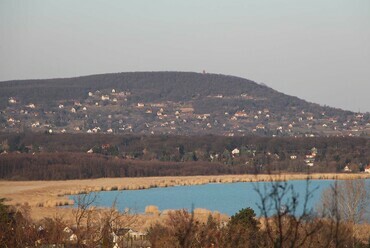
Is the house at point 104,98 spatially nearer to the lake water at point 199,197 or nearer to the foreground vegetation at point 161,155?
the foreground vegetation at point 161,155

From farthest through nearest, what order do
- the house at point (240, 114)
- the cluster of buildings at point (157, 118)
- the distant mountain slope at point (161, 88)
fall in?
the distant mountain slope at point (161, 88)
the house at point (240, 114)
the cluster of buildings at point (157, 118)

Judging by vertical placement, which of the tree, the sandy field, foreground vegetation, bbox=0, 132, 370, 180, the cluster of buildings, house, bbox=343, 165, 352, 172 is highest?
the cluster of buildings

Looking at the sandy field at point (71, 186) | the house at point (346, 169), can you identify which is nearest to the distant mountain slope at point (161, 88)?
the house at point (346, 169)

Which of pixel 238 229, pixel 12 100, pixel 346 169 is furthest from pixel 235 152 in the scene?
pixel 238 229

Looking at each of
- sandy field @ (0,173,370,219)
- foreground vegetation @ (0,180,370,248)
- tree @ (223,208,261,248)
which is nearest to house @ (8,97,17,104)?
sandy field @ (0,173,370,219)

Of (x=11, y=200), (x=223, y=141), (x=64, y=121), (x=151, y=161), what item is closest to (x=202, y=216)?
(x=11, y=200)

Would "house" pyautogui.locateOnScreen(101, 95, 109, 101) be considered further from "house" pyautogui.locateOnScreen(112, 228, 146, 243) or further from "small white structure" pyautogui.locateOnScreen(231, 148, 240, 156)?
"house" pyautogui.locateOnScreen(112, 228, 146, 243)

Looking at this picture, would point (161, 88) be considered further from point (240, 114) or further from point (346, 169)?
point (346, 169)

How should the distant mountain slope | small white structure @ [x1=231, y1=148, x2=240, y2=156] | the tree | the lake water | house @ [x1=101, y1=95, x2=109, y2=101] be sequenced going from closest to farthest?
1. the tree
2. the lake water
3. small white structure @ [x1=231, y1=148, x2=240, y2=156]
4. the distant mountain slope
5. house @ [x1=101, y1=95, x2=109, y2=101]
